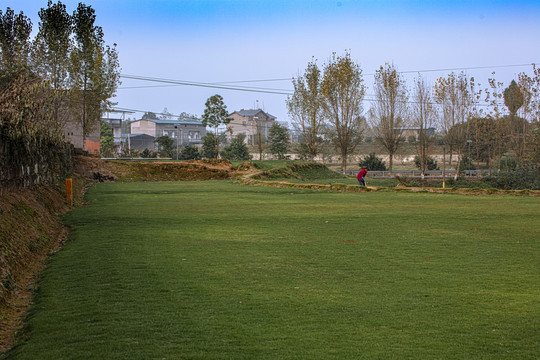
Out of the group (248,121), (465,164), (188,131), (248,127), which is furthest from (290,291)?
(248,127)

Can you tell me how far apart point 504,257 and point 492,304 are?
133 inches

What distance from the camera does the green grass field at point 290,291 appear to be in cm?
558

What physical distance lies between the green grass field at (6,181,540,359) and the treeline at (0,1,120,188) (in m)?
2.92

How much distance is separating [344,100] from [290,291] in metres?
52.4

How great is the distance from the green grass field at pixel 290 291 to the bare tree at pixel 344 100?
143 feet

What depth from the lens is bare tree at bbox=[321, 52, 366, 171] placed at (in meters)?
57.9

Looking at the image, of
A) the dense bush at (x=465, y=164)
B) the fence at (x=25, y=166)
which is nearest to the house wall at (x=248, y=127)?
the dense bush at (x=465, y=164)

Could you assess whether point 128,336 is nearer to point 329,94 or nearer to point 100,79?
point 100,79

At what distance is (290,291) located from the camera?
765 cm

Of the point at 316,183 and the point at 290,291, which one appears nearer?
the point at 290,291

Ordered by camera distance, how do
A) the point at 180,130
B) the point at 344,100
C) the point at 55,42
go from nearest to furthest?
the point at 55,42 → the point at 344,100 → the point at 180,130

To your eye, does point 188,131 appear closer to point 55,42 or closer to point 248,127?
point 248,127

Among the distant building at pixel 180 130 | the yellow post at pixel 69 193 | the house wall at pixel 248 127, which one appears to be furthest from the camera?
the house wall at pixel 248 127

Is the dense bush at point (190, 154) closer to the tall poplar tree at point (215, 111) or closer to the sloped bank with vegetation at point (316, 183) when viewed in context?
the tall poplar tree at point (215, 111)
